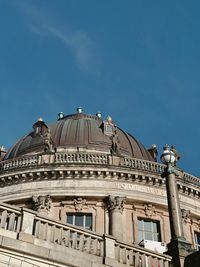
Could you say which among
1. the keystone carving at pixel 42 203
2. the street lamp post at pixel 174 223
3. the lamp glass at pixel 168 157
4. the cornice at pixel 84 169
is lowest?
the street lamp post at pixel 174 223

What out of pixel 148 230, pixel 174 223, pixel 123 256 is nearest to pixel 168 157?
pixel 174 223

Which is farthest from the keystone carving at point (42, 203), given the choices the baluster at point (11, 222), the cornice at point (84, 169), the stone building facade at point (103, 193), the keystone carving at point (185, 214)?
the baluster at point (11, 222)

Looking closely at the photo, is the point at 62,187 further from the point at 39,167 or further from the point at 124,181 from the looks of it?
the point at 124,181

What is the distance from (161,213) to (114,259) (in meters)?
16.8

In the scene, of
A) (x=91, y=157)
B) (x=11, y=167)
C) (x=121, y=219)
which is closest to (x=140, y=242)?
(x=121, y=219)

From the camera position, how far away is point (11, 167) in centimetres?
2984

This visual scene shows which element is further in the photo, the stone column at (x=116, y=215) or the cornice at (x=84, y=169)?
the cornice at (x=84, y=169)

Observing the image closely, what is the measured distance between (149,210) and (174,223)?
14499mm

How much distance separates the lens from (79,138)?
35.3 m

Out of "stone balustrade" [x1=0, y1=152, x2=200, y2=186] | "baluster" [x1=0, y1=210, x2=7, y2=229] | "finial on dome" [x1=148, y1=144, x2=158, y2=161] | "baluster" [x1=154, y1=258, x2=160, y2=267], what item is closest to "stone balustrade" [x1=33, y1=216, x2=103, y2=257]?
"baluster" [x1=0, y1=210, x2=7, y2=229]

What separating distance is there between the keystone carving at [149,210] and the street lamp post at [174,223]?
13.1 meters

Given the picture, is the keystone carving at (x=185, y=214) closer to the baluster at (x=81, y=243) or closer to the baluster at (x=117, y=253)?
the baluster at (x=117, y=253)

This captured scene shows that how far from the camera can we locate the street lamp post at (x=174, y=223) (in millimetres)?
13450

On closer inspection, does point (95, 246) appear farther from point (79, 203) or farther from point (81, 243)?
point (79, 203)
